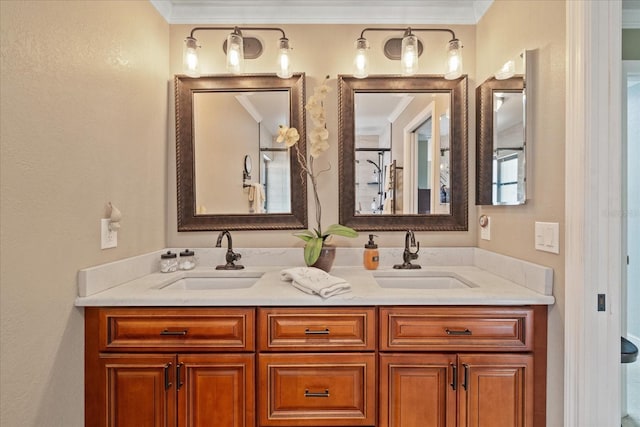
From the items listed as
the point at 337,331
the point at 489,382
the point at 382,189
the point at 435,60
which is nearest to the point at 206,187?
the point at 382,189

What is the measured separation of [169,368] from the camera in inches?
53.1

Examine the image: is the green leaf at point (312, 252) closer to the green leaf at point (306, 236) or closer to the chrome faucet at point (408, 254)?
the green leaf at point (306, 236)

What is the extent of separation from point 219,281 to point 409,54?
1656 mm

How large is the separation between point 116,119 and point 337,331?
138cm

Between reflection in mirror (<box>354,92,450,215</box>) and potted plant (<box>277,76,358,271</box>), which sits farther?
reflection in mirror (<box>354,92,450,215</box>)

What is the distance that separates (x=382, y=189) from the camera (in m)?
2.01

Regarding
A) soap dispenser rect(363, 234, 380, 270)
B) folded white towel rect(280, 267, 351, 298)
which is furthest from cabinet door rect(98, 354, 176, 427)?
soap dispenser rect(363, 234, 380, 270)

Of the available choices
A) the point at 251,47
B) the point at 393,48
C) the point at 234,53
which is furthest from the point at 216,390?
the point at 393,48

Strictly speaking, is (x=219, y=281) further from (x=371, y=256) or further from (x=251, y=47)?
(x=251, y=47)

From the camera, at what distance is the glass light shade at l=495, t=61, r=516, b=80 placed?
156 cm

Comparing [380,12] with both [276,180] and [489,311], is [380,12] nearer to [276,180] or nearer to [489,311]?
[276,180]

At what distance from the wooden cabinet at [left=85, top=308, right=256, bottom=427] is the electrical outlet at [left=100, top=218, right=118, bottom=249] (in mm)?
284

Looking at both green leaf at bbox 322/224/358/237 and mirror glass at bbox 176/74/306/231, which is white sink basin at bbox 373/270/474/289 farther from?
mirror glass at bbox 176/74/306/231

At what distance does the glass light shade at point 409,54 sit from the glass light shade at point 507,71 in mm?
444
